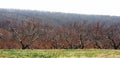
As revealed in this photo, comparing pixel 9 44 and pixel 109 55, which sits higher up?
pixel 109 55

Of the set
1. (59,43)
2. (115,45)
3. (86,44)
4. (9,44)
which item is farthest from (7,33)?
(115,45)

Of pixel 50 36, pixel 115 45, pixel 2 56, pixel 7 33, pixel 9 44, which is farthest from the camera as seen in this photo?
pixel 7 33

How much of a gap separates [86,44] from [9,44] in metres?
25.3

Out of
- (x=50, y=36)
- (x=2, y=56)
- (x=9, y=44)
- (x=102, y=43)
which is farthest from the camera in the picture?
(x=50, y=36)

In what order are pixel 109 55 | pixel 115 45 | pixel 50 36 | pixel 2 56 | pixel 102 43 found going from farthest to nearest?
pixel 50 36
pixel 102 43
pixel 115 45
pixel 109 55
pixel 2 56

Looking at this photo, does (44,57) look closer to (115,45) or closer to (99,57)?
(99,57)

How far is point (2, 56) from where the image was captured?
69.4ft

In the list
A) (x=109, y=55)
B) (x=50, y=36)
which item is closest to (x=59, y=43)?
(x=50, y=36)

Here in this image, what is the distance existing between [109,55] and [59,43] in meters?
51.1

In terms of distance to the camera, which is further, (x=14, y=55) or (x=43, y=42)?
(x=43, y=42)

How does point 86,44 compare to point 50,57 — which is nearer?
point 50,57

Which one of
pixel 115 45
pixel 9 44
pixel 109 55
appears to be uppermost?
pixel 109 55

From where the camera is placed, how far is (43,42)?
8525 cm

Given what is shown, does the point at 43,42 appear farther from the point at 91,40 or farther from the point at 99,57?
the point at 99,57
